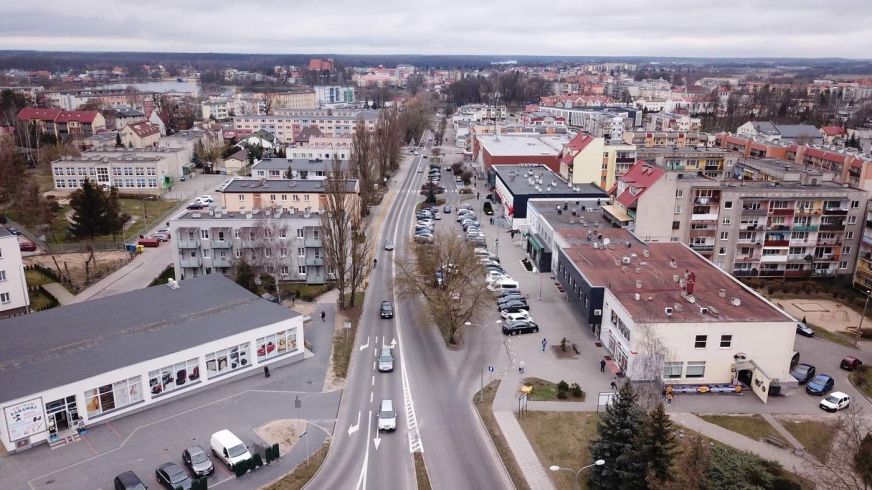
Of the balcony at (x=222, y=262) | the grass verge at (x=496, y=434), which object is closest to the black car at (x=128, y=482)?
the grass verge at (x=496, y=434)

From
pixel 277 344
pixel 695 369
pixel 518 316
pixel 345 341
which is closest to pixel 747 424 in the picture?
pixel 695 369

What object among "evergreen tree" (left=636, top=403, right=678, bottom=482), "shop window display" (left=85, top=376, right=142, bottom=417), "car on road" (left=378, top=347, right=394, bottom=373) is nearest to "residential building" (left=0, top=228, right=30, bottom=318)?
A: "shop window display" (left=85, top=376, right=142, bottom=417)

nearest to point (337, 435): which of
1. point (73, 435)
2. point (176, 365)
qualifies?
point (176, 365)

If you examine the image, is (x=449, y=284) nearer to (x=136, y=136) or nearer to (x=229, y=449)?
(x=229, y=449)

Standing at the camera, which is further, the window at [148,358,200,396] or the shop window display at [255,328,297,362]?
the shop window display at [255,328,297,362]

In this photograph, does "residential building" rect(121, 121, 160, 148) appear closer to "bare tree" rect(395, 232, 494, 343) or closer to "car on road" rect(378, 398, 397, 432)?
"bare tree" rect(395, 232, 494, 343)
